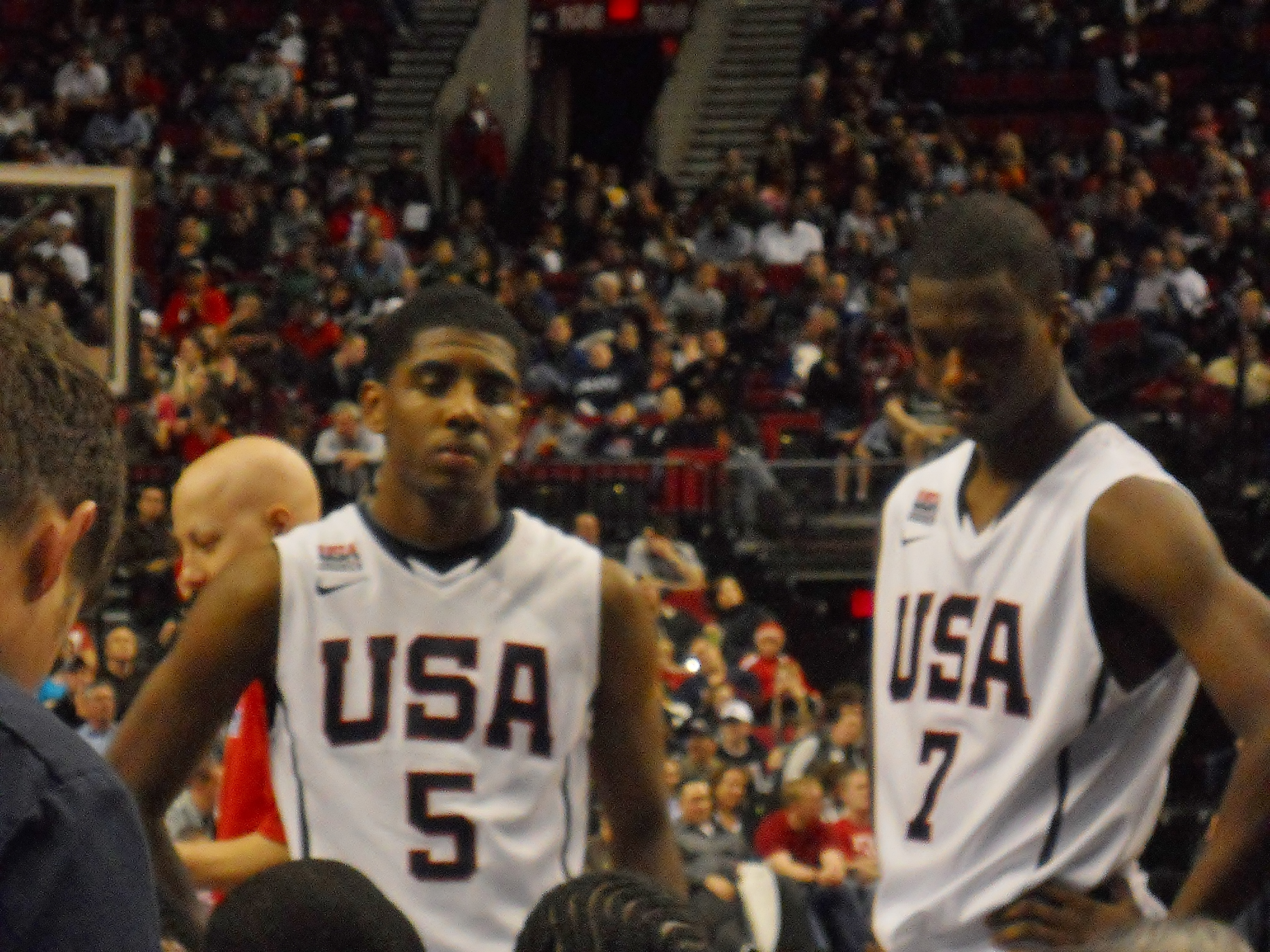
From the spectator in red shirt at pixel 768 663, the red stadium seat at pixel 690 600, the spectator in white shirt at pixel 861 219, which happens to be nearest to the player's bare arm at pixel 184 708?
the spectator in red shirt at pixel 768 663

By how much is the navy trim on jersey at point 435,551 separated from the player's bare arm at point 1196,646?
39.1 inches

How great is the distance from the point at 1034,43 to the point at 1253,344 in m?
7.65

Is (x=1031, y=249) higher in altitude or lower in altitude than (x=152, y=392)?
higher

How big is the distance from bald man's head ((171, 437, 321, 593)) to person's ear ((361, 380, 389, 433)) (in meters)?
0.31

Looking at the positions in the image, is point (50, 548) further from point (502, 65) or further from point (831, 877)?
point (502, 65)

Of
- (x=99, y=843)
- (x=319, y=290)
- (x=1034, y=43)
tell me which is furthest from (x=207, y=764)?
(x=1034, y=43)

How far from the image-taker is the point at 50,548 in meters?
1.82

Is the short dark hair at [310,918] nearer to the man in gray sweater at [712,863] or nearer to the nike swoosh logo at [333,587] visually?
the nike swoosh logo at [333,587]

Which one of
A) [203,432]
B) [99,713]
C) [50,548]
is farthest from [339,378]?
[50,548]

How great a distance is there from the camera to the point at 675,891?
3869 millimetres

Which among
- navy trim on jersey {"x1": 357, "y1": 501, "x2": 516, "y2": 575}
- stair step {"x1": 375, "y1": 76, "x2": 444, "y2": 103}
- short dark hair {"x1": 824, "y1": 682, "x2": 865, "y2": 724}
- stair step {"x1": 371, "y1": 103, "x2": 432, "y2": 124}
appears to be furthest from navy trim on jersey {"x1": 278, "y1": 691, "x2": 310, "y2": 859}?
stair step {"x1": 375, "y1": 76, "x2": 444, "y2": 103}

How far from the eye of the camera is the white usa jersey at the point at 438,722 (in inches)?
147

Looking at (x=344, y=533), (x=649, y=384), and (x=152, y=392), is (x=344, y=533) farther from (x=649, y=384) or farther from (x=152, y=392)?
(x=649, y=384)

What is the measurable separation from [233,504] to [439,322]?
1.90 ft
